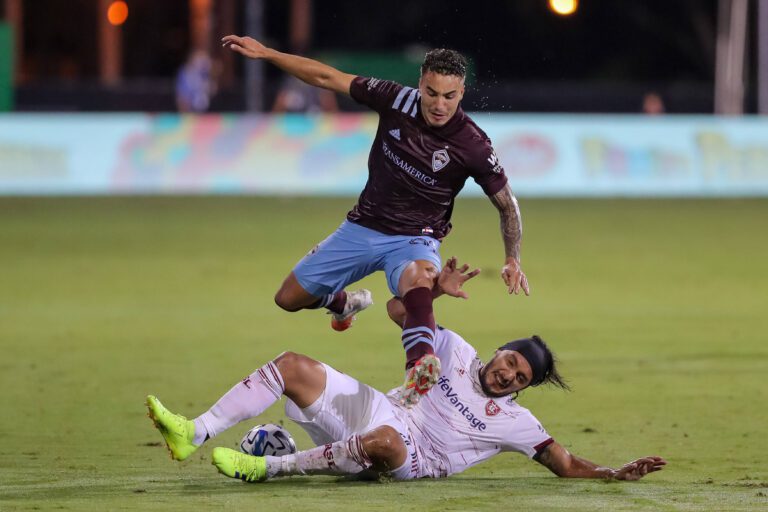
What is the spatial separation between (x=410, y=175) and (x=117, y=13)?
3660 centimetres

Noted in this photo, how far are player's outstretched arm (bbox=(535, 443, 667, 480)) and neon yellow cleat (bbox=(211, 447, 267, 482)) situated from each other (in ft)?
4.90

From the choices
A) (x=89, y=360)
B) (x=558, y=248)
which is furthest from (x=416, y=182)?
(x=558, y=248)

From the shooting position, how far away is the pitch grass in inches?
294

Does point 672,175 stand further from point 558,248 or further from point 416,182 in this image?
point 416,182

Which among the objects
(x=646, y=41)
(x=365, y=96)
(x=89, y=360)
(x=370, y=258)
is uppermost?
(x=646, y=41)

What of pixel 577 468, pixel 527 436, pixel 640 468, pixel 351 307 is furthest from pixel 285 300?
pixel 640 468

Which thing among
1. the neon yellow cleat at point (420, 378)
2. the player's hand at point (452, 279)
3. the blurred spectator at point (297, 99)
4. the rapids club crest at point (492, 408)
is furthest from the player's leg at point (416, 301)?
the blurred spectator at point (297, 99)

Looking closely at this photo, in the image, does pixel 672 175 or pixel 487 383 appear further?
pixel 672 175

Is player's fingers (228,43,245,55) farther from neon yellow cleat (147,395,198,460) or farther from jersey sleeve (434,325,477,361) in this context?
neon yellow cleat (147,395,198,460)

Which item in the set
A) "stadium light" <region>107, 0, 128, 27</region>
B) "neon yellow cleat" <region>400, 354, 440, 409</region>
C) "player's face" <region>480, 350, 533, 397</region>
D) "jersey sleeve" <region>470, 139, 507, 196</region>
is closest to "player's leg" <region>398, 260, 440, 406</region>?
"neon yellow cleat" <region>400, 354, 440, 409</region>

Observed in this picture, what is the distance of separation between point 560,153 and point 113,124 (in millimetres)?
8817

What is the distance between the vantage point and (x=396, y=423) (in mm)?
7523

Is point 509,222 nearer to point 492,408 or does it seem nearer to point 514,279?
point 514,279

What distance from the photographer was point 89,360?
12008mm
